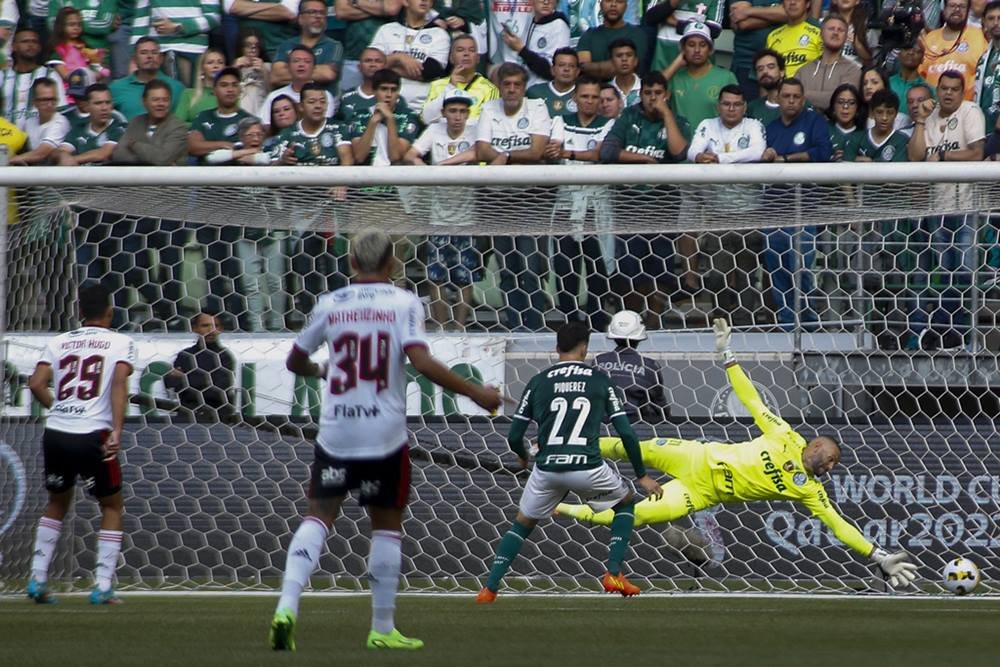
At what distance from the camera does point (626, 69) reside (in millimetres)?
12156

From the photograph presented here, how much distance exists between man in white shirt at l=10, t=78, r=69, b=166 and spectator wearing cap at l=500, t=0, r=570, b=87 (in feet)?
12.3

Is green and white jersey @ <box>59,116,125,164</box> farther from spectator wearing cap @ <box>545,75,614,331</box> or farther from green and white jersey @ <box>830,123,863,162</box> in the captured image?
green and white jersey @ <box>830,123,863,162</box>

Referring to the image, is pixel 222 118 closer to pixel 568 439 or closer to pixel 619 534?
pixel 568 439

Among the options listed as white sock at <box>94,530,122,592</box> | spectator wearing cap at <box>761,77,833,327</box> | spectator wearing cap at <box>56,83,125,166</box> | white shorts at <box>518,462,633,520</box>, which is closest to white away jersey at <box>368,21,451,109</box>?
spectator wearing cap at <box>56,83,125,166</box>

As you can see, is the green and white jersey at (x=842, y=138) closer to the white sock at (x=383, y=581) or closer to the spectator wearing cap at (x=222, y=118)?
the spectator wearing cap at (x=222, y=118)

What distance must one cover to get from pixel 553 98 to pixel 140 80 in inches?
137

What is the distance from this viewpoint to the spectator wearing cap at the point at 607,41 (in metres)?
12.4

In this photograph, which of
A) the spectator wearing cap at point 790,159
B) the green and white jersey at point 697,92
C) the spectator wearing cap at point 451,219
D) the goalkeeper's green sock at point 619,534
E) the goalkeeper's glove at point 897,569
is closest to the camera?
the goalkeeper's glove at point 897,569

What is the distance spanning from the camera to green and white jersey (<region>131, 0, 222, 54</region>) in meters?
12.8

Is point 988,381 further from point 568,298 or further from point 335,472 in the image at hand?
point 335,472

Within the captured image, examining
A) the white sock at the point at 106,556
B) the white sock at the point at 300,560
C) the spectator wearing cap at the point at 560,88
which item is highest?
the spectator wearing cap at the point at 560,88

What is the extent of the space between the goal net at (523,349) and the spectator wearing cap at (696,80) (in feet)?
5.90

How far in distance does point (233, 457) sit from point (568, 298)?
2.54 meters

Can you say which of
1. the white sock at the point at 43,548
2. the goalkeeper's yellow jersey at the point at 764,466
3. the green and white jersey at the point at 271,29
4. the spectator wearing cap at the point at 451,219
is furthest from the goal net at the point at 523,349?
the green and white jersey at the point at 271,29
